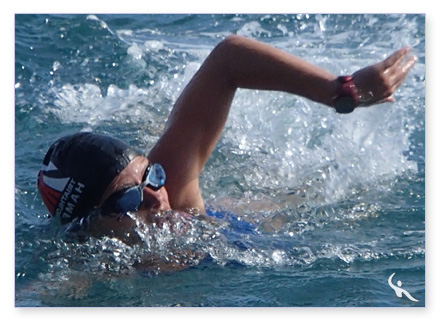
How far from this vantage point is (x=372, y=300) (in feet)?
8.09

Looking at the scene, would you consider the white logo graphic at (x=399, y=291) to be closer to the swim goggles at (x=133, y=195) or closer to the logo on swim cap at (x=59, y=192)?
the swim goggles at (x=133, y=195)

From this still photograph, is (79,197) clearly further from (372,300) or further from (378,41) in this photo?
(378,41)

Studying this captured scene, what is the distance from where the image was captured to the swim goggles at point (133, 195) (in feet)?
8.18

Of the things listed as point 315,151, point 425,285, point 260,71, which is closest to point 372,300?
point 425,285

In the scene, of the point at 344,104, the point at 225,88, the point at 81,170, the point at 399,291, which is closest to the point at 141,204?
the point at 81,170

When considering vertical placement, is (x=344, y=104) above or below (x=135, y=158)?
above

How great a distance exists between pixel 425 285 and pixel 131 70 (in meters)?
1.91

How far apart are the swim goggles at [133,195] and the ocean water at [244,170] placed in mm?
141

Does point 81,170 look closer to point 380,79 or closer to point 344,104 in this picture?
point 344,104

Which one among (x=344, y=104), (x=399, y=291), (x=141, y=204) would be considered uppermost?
(x=344, y=104)

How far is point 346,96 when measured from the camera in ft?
7.39

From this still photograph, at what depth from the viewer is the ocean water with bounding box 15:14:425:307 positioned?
2.53 meters

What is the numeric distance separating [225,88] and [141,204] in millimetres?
470

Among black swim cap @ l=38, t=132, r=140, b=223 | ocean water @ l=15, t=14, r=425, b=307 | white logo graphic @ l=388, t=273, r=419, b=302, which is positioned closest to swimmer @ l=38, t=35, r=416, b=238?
black swim cap @ l=38, t=132, r=140, b=223
